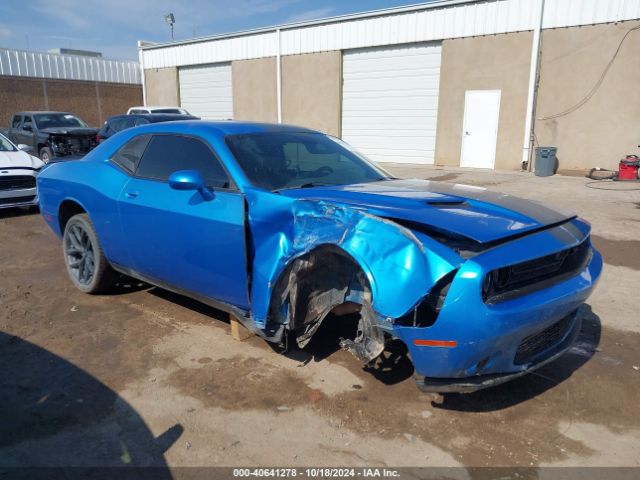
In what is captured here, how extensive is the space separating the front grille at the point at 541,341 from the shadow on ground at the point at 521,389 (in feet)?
1.25

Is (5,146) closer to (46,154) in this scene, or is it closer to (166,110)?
(46,154)

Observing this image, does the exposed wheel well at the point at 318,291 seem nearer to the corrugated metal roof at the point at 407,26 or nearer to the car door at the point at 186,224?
the car door at the point at 186,224

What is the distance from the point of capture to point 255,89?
21297mm


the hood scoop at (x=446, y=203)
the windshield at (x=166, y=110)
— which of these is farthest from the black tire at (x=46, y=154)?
the hood scoop at (x=446, y=203)

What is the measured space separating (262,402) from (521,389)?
1.67m

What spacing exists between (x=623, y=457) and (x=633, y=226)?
6408 mm

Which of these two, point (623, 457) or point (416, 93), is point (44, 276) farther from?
point (416, 93)

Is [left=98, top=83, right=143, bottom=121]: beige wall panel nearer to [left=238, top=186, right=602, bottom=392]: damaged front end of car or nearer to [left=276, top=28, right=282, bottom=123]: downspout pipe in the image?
[left=276, top=28, right=282, bottom=123]: downspout pipe

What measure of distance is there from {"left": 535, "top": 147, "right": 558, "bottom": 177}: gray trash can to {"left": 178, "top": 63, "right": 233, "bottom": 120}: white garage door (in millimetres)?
13748

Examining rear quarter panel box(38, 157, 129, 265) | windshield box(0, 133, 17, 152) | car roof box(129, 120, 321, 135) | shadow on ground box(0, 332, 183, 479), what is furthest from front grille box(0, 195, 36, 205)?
shadow on ground box(0, 332, 183, 479)

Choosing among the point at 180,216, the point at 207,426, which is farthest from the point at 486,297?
the point at 180,216

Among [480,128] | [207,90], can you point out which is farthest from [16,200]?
[207,90]

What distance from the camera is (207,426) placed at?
287 centimetres

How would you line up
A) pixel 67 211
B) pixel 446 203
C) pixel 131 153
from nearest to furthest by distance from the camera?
1. pixel 446 203
2. pixel 131 153
3. pixel 67 211
